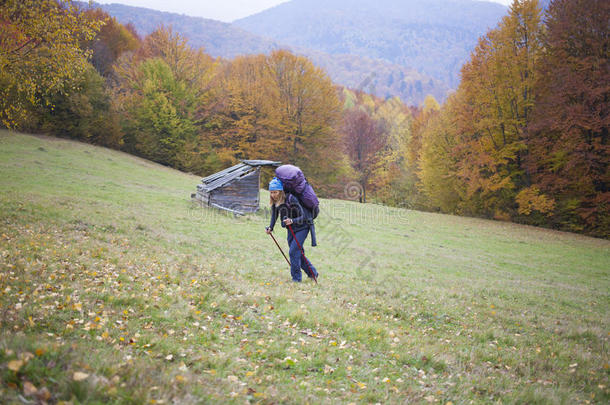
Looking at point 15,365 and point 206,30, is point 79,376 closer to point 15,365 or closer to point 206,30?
point 15,365


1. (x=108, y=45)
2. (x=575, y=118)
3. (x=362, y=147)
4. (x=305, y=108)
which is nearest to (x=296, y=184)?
(x=575, y=118)

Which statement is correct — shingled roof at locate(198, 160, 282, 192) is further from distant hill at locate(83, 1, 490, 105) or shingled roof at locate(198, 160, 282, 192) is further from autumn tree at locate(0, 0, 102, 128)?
distant hill at locate(83, 1, 490, 105)

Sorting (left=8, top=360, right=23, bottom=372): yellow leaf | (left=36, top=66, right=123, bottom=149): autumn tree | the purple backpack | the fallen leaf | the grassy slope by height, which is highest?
(left=36, top=66, right=123, bottom=149): autumn tree

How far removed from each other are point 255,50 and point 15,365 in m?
135

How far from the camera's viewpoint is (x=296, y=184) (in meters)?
8.47

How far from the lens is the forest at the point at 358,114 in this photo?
22.3 m

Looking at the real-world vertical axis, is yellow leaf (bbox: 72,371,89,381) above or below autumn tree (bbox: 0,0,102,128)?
below

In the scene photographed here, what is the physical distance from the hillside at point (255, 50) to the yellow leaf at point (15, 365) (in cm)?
12172

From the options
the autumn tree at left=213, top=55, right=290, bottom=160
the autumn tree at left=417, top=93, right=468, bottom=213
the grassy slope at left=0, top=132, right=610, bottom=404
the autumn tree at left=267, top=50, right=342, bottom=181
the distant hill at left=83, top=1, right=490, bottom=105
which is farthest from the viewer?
the distant hill at left=83, top=1, right=490, bottom=105

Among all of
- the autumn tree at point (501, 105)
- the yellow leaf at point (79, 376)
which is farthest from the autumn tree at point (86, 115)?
the yellow leaf at point (79, 376)

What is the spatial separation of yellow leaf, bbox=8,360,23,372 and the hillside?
122 meters

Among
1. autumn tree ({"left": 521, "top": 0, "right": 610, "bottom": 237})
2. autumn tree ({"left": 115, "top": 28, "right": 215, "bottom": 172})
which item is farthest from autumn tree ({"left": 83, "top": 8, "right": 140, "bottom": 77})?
autumn tree ({"left": 521, "top": 0, "right": 610, "bottom": 237})

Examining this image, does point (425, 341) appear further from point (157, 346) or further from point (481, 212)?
point (481, 212)

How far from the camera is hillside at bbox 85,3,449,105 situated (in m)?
119
